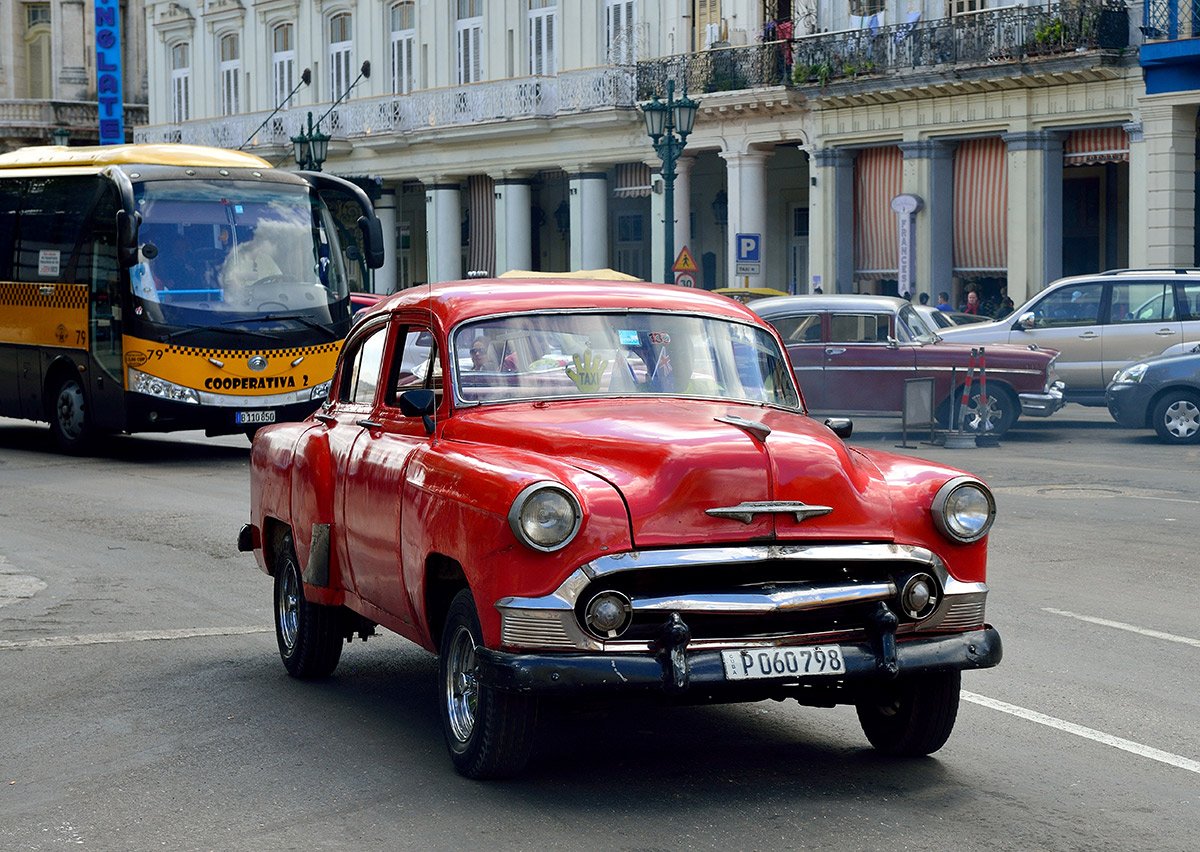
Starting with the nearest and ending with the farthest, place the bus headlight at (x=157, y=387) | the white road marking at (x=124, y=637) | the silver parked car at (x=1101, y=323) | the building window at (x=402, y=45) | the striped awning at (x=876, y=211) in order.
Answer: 1. the white road marking at (x=124, y=637)
2. the bus headlight at (x=157, y=387)
3. the silver parked car at (x=1101, y=323)
4. the striped awning at (x=876, y=211)
5. the building window at (x=402, y=45)

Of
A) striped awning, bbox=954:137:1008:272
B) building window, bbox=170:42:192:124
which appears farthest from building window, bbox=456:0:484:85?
striped awning, bbox=954:137:1008:272

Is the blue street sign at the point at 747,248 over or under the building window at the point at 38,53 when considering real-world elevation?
under

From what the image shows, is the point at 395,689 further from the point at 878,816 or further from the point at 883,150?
the point at 883,150

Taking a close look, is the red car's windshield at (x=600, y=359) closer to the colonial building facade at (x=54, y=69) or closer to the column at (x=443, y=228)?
the column at (x=443, y=228)

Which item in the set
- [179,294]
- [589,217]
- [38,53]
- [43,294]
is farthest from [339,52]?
[179,294]

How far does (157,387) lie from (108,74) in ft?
135

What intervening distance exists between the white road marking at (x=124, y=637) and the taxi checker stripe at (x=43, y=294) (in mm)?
11450

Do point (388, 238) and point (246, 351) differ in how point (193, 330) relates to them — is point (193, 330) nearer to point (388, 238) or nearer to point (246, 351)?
point (246, 351)

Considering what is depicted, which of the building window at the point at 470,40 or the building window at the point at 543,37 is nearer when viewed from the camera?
the building window at the point at 543,37

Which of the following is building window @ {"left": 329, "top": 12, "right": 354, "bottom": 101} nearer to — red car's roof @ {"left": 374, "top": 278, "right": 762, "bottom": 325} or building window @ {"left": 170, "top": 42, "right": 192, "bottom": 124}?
building window @ {"left": 170, "top": 42, "right": 192, "bottom": 124}

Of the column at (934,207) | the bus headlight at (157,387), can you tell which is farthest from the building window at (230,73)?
the bus headlight at (157,387)

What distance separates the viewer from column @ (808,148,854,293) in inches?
1587

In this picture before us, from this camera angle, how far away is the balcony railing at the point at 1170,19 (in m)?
32.2

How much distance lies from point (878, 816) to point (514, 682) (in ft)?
4.02
